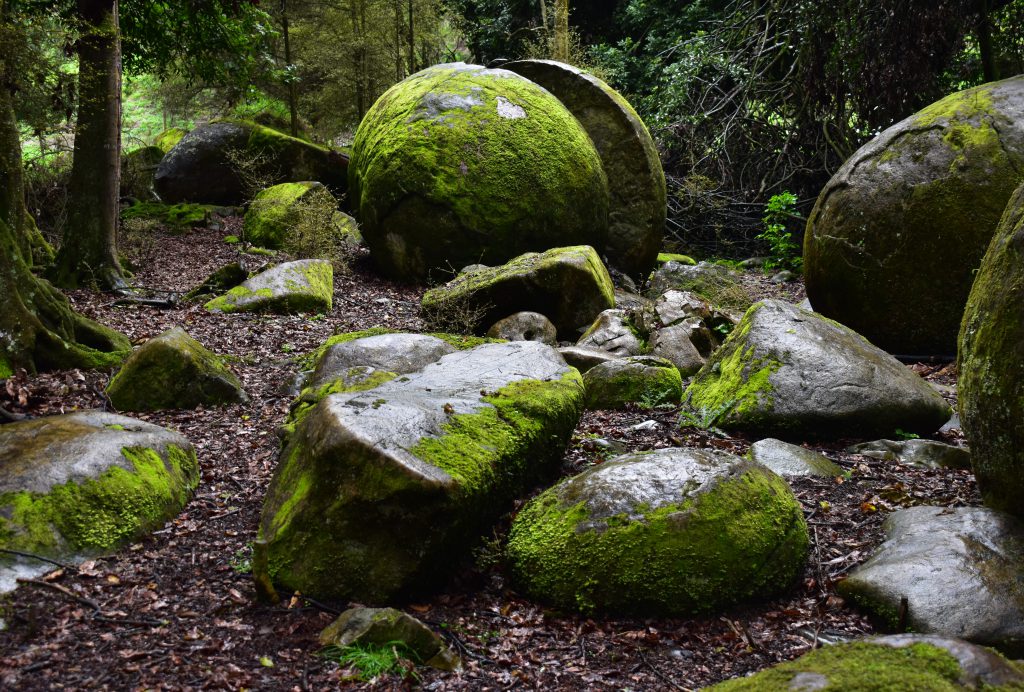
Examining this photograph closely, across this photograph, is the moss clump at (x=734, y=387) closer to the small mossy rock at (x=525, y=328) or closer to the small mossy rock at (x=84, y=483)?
the small mossy rock at (x=525, y=328)

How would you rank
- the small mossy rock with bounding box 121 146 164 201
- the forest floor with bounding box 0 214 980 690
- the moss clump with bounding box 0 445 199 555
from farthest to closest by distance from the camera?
the small mossy rock with bounding box 121 146 164 201
the moss clump with bounding box 0 445 199 555
the forest floor with bounding box 0 214 980 690

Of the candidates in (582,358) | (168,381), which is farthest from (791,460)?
(168,381)

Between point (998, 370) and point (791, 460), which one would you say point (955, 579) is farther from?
point (791, 460)

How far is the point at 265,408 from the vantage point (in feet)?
20.2

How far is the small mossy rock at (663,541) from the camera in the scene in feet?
11.9

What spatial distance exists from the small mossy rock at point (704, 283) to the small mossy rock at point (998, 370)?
688 centimetres

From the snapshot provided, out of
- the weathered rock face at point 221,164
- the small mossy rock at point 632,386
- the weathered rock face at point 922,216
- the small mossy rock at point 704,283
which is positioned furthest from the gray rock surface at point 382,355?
the weathered rock face at point 221,164

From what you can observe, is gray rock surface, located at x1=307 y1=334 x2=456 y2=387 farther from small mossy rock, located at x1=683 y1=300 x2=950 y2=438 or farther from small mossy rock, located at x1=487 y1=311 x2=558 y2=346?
small mossy rock, located at x1=683 y1=300 x2=950 y2=438

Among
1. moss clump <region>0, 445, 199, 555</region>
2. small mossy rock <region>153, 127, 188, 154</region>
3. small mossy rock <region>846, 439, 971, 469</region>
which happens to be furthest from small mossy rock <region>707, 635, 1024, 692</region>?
small mossy rock <region>153, 127, 188, 154</region>

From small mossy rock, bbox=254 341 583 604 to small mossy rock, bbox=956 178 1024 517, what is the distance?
7.49 ft

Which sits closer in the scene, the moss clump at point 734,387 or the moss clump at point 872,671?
the moss clump at point 872,671

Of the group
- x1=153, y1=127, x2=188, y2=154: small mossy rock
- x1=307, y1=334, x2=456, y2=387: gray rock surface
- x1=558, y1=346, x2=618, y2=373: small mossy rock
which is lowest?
x1=558, y1=346, x2=618, y2=373: small mossy rock

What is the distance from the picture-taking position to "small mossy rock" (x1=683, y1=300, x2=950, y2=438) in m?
5.57

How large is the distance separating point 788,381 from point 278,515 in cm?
369
